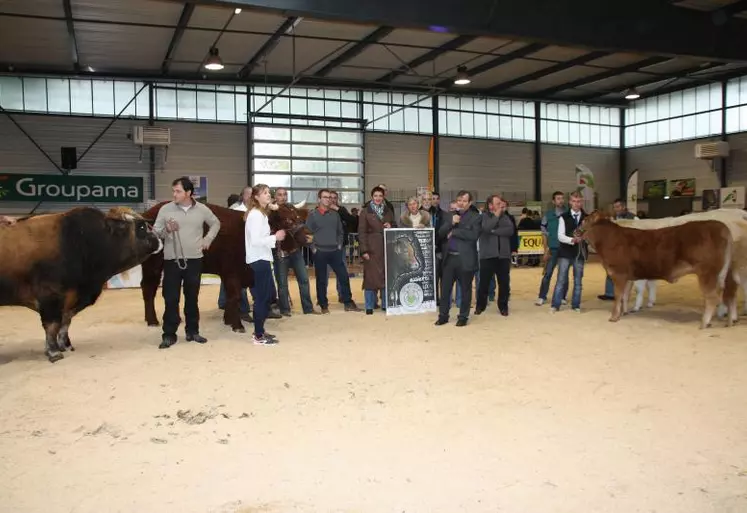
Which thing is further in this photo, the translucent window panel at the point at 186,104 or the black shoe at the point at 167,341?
the translucent window panel at the point at 186,104

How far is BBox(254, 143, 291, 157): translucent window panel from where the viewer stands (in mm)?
20375

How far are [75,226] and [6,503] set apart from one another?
147 inches

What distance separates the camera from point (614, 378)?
5238mm

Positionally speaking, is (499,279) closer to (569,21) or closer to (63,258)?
(569,21)

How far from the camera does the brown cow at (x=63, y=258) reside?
588 centimetres

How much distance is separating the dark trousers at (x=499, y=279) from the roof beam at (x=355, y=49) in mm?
8175

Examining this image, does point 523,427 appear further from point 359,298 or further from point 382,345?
point 359,298

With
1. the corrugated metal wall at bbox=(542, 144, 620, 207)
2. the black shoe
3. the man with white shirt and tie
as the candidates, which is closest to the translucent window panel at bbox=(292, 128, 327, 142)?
the corrugated metal wall at bbox=(542, 144, 620, 207)

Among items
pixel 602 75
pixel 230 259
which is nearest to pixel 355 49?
pixel 602 75

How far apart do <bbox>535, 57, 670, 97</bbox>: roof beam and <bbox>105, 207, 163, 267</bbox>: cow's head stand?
16961mm

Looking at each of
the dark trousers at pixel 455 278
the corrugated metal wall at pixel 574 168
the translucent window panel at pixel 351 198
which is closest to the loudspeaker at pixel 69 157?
the translucent window panel at pixel 351 198

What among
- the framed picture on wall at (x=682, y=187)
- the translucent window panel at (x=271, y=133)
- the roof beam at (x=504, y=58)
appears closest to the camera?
the roof beam at (x=504, y=58)

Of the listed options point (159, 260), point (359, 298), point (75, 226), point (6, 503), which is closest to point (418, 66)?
point (359, 298)

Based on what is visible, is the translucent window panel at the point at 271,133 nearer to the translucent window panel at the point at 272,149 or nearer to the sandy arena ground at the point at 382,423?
the translucent window panel at the point at 272,149
